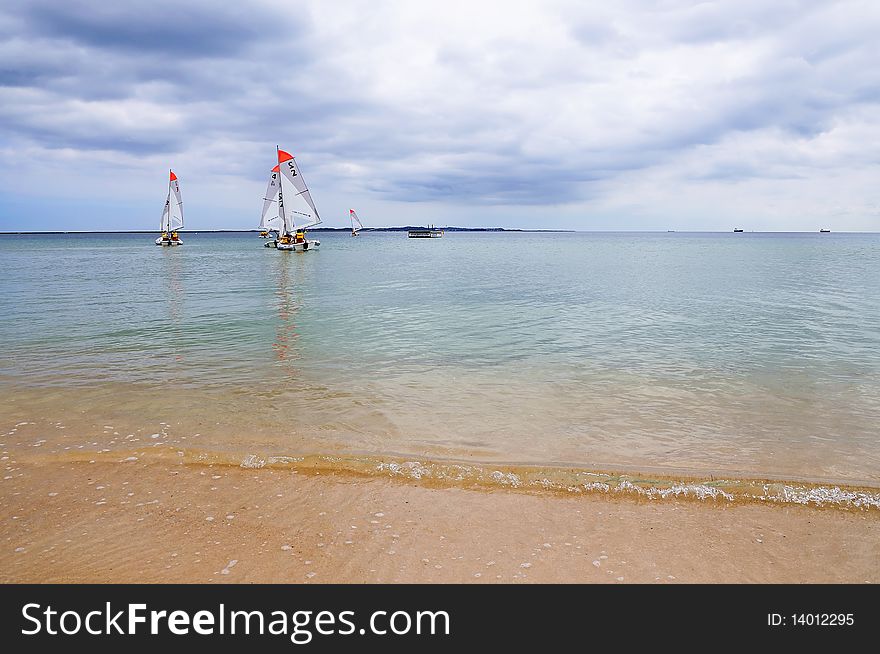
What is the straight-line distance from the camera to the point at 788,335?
60.9ft

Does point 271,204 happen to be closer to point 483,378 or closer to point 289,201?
point 289,201

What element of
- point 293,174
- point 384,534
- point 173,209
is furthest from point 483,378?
point 173,209

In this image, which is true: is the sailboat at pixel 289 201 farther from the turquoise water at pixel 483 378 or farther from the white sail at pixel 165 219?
the turquoise water at pixel 483 378

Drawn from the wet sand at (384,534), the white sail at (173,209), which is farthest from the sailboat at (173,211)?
the wet sand at (384,534)

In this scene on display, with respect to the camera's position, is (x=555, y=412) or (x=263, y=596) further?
(x=555, y=412)

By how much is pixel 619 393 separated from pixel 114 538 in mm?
9189

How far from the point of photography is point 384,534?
221 inches

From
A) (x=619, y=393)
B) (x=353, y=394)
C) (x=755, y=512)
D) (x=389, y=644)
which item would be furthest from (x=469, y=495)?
(x=619, y=393)

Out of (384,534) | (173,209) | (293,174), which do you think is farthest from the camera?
(173,209)

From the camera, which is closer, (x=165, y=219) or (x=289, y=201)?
(x=289, y=201)

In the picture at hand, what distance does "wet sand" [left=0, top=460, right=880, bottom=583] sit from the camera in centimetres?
494

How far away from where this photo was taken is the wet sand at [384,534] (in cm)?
494

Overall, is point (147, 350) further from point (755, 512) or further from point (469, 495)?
point (755, 512)

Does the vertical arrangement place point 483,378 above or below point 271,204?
below
